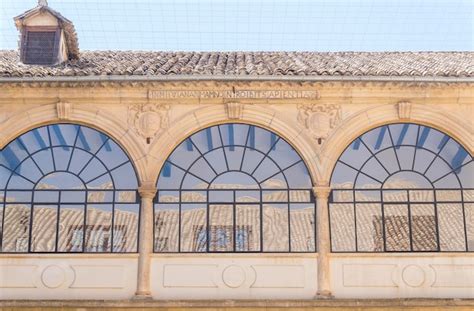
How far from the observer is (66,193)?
18.1 m

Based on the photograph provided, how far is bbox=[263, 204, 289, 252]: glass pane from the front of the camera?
17.8m

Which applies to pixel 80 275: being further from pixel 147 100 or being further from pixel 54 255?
pixel 147 100

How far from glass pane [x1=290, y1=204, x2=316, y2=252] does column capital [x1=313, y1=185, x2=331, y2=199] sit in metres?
0.29

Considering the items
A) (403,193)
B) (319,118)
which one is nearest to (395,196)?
(403,193)

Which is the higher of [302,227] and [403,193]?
[403,193]

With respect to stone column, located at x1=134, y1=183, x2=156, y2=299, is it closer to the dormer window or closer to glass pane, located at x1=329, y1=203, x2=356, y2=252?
glass pane, located at x1=329, y1=203, x2=356, y2=252

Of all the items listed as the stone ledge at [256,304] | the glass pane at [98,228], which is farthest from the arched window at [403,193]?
the glass pane at [98,228]

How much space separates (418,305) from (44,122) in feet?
29.9

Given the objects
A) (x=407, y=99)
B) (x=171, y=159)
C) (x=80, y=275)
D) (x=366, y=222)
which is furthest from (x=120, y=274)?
(x=407, y=99)

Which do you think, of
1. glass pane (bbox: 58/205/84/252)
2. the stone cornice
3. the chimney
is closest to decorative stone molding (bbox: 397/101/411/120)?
the stone cornice

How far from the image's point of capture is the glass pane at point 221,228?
17875 millimetres

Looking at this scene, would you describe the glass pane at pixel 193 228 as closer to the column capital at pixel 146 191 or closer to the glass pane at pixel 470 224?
the column capital at pixel 146 191

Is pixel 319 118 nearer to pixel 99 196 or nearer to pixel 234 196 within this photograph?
pixel 234 196

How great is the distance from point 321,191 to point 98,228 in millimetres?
4960
